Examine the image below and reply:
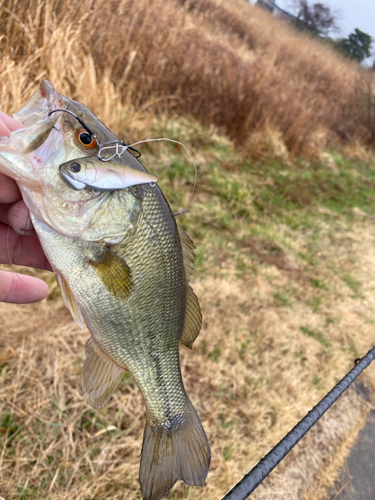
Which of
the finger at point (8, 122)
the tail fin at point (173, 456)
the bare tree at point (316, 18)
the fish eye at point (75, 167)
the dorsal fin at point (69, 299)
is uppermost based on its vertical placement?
the bare tree at point (316, 18)

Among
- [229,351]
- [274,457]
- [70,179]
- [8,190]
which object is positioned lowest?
[229,351]

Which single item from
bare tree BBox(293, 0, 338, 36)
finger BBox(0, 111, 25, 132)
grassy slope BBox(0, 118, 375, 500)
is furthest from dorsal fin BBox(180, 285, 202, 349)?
bare tree BBox(293, 0, 338, 36)

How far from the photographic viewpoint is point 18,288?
62.4 inches

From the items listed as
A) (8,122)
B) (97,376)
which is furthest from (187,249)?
(8,122)

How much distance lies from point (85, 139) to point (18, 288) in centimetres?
87

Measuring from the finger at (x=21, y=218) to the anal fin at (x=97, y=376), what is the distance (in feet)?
1.47

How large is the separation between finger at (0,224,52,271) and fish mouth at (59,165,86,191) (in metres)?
0.64

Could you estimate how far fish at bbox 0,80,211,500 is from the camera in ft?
3.33

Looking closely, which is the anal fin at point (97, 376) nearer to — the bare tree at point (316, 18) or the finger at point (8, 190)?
the finger at point (8, 190)

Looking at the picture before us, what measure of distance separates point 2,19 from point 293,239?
4.17 m

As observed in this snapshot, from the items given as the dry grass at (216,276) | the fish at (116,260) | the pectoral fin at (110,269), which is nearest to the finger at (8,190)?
the fish at (116,260)

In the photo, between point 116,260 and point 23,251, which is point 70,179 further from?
point 23,251

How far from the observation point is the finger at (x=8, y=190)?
116 cm

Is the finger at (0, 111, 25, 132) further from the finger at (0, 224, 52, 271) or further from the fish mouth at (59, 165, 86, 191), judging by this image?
the finger at (0, 224, 52, 271)
